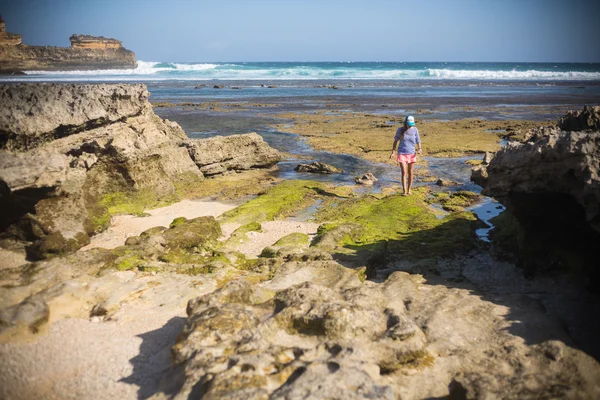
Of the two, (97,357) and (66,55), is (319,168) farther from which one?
(66,55)

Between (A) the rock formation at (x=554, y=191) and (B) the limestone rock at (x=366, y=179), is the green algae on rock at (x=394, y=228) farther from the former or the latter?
(B) the limestone rock at (x=366, y=179)

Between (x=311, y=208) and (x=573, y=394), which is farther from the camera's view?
(x=311, y=208)

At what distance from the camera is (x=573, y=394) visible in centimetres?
370

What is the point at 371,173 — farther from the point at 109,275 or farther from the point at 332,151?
the point at 109,275

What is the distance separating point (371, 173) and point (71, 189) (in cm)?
912

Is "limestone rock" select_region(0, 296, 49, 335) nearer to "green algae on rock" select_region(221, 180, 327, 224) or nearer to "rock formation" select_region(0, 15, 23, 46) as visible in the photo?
"green algae on rock" select_region(221, 180, 327, 224)

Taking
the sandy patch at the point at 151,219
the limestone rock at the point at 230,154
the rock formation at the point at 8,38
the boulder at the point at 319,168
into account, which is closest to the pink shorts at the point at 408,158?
the boulder at the point at 319,168

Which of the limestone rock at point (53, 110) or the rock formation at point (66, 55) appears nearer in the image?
the limestone rock at point (53, 110)

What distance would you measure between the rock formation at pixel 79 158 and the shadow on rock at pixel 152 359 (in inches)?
136

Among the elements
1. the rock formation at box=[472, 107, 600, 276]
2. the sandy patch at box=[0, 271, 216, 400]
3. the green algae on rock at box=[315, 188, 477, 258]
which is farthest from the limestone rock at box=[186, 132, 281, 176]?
the rock formation at box=[472, 107, 600, 276]

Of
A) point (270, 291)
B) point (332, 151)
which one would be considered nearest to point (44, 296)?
point (270, 291)

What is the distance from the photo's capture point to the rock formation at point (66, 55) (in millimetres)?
91562

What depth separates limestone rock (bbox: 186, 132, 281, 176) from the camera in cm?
1357

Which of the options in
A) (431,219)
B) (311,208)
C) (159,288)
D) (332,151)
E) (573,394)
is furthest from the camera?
(332,151)
